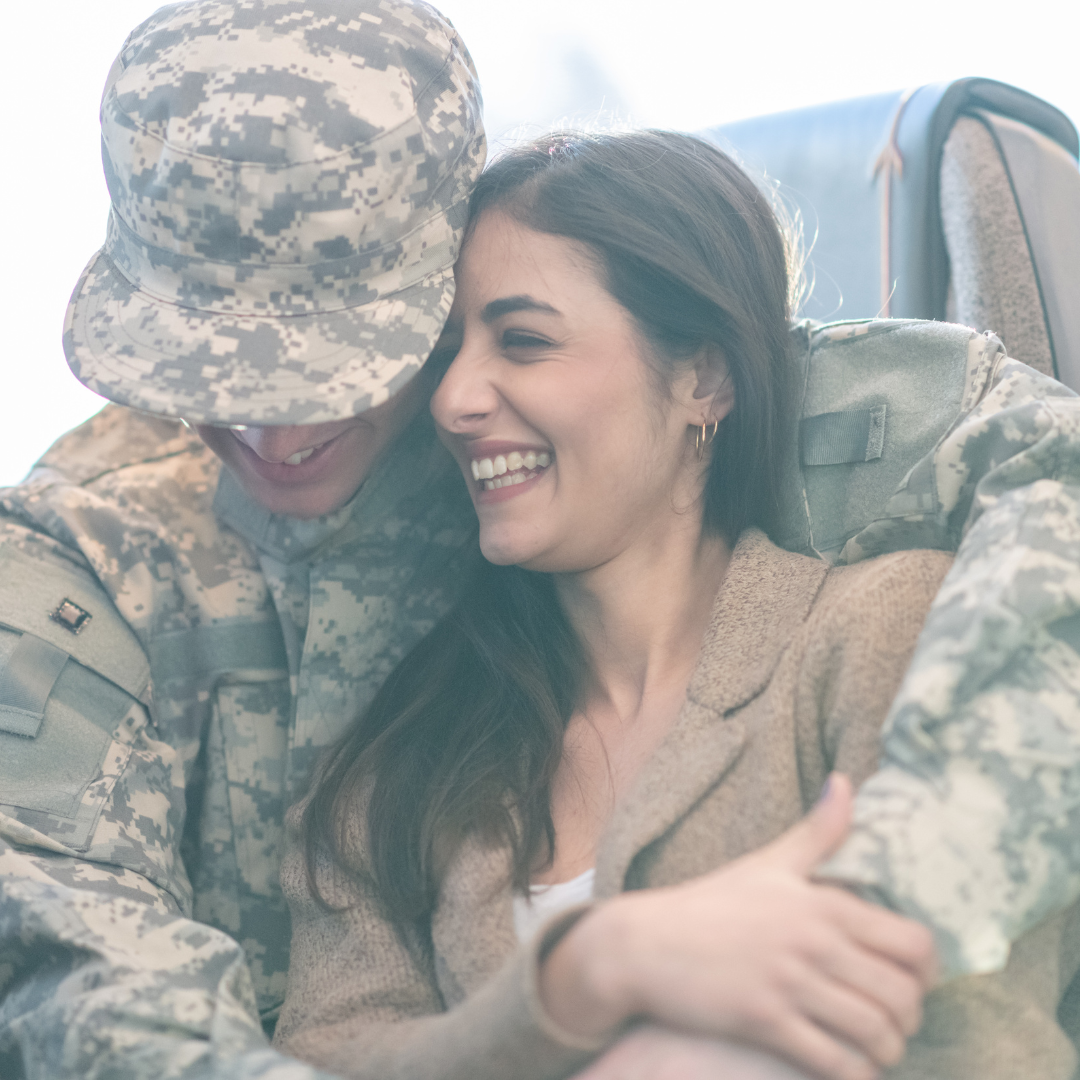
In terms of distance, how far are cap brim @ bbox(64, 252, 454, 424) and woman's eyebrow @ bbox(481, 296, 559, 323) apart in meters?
0.04

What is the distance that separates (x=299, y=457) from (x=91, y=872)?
44cm

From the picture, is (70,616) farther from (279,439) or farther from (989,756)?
(989,756)

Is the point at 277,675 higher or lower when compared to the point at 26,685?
lower

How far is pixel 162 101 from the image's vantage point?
3.37 ft

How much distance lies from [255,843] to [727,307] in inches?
29.2

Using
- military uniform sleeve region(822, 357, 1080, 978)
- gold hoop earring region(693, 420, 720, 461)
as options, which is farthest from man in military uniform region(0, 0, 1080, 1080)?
gold hoop earring region(693, 420, 720, 461)

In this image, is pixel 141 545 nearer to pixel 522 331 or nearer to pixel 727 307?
pixel 522 331

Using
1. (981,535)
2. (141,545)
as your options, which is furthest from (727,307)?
(141,545)

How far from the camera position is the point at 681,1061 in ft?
2.27

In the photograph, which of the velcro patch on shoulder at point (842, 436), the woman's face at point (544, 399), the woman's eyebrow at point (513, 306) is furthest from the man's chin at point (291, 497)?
the velcro patch on shoulder at point (842, 436)

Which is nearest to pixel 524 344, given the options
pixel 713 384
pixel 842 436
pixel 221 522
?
pixel 713 384

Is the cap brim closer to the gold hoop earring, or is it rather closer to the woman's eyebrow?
the woman's eyebrow

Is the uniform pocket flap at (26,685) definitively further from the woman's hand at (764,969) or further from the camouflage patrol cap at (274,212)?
the woman's hand at (764,969)

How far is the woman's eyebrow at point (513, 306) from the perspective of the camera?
1.07 m
